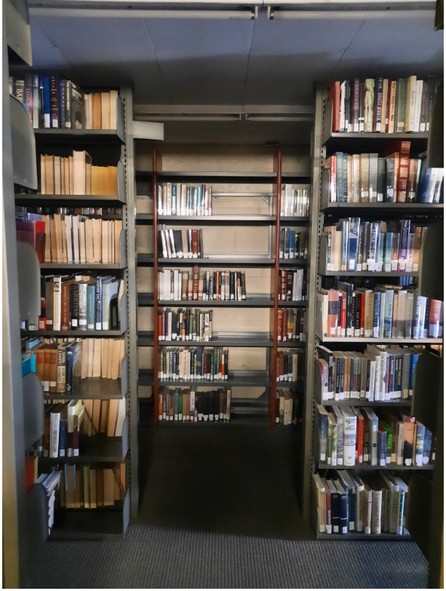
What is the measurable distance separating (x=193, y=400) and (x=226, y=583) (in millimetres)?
1577

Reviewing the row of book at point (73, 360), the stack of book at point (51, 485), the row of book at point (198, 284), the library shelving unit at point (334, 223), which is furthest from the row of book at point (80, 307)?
the row of book at point (198, 284)

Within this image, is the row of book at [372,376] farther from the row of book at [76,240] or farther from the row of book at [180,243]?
the row of book at [180,243]

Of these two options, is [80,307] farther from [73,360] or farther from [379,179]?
A: [379,179]

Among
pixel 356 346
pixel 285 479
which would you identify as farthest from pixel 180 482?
pixel 356 346

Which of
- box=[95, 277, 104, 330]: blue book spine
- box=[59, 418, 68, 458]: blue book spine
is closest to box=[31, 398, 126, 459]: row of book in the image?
box=[59, 418, 68, 458]: blue book spine

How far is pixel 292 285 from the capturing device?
3.26m

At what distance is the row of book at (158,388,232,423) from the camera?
3.25 m

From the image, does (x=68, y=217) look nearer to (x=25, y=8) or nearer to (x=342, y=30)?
(x=25, y=8)

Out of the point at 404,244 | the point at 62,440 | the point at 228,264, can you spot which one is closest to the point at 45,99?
the point at 62,440

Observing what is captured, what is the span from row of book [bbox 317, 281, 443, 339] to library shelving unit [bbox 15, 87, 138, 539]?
1.08 metres

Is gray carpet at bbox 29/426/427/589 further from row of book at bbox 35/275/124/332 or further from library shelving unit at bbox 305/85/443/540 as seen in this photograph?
row of book at bbox 35/275/124/332

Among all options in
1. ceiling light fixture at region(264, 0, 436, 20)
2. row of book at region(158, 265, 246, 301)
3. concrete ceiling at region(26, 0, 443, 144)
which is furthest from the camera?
row of book at region(158, 265, 246, 301)

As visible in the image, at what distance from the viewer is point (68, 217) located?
205 centimetres

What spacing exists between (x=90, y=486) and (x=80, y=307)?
38.9 inches
